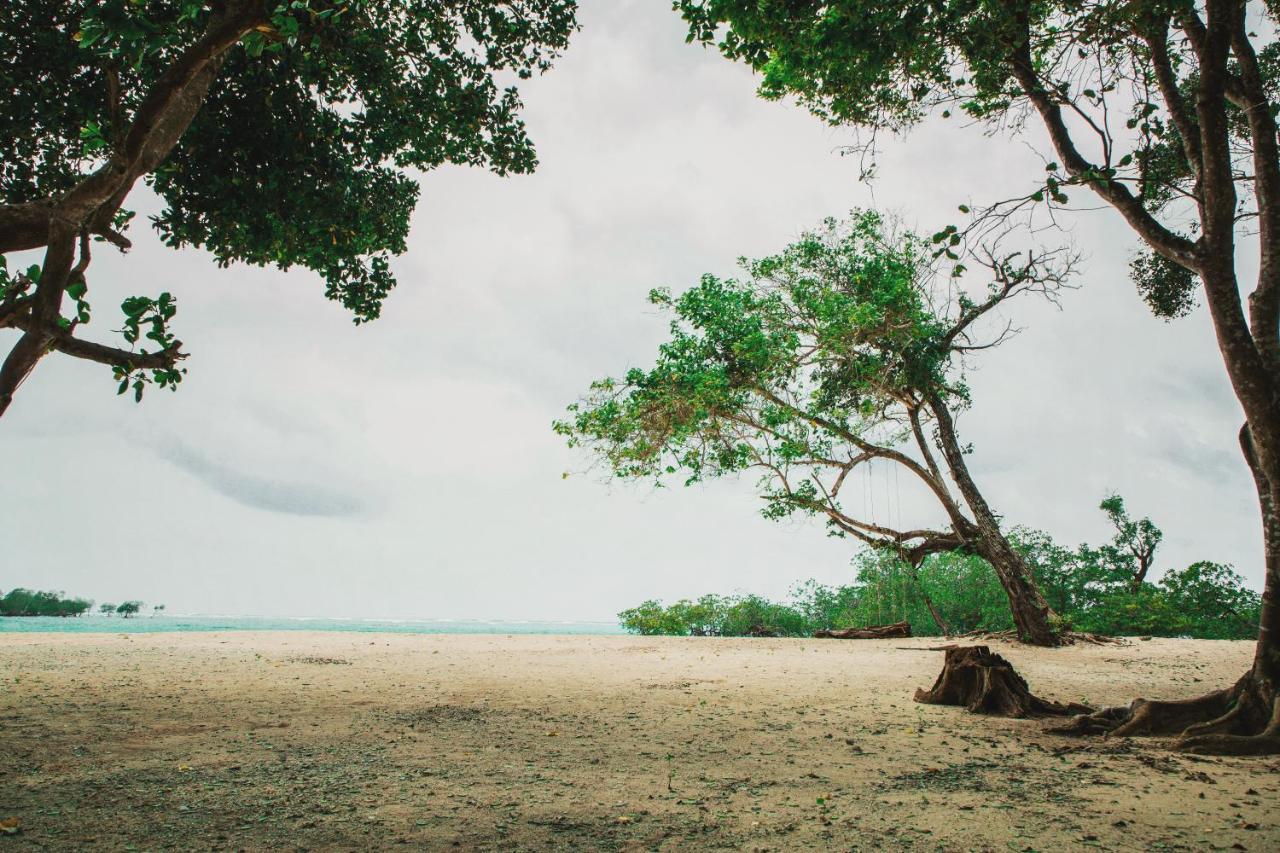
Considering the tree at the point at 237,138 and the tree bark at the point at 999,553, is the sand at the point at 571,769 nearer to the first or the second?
the tree at the point at 237,138

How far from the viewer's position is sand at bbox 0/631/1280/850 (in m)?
2.92

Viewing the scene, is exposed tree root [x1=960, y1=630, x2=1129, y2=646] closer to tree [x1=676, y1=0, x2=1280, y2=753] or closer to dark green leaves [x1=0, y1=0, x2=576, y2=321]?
tree [x1=676, y1=0, x2=1280, y2=753]

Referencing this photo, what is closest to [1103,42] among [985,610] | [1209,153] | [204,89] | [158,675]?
[1209,153]

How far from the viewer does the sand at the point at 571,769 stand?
9.57ft

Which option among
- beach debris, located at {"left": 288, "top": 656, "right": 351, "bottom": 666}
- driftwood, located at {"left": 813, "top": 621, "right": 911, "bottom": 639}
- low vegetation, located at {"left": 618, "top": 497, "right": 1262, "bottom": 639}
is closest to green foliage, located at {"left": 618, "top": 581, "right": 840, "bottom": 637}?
low vegetation, located at {"left": 618, "top": 497, "right": 1262, "bottom": 639}

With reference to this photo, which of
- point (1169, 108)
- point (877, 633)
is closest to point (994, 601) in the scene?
point (877, 633)

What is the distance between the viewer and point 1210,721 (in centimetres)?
502

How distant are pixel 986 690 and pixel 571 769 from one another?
4385mm

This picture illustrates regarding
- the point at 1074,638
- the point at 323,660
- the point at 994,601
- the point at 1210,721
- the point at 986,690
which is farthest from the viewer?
the point at 994,601

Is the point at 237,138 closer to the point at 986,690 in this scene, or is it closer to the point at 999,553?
the point at 986,690

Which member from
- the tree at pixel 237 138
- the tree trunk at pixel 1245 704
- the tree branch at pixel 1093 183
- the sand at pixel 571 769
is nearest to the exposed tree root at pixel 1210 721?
the tree trunk at pixel 1245 704

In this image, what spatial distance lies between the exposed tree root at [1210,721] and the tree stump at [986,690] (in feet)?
2.15

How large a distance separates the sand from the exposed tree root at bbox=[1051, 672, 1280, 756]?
0.85ft

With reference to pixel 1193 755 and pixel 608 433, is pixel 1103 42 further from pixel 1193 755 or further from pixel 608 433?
pixel 608 433
